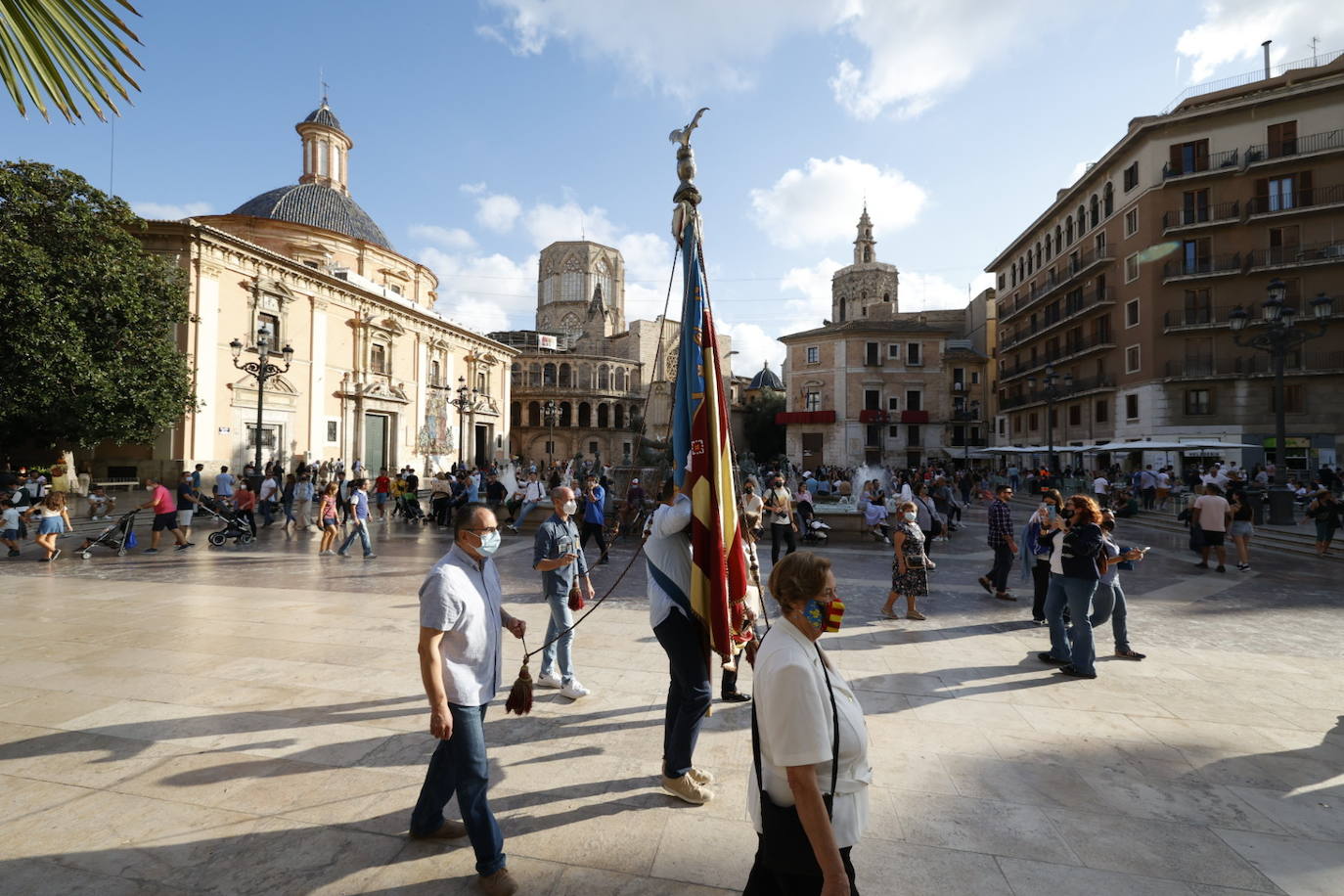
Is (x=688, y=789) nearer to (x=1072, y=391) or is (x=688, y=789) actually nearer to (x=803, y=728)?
(x=803, y=728)

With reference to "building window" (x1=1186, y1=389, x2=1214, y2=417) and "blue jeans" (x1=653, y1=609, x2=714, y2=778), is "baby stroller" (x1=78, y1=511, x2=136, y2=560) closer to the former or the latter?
"blue jeans" (x1=653, y1=609, x2=714, y2=778)

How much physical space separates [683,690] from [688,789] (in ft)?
1.63

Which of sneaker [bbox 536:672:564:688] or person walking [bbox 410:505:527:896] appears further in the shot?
sneaker [bbox 536:672:564:688]

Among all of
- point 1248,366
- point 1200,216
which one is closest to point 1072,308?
point 1200,216

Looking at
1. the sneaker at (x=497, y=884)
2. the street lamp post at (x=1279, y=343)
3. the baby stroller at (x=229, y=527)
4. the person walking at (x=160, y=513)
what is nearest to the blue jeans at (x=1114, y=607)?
the sneaker at (x=497, y=884)

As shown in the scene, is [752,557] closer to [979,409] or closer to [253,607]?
[253,607]

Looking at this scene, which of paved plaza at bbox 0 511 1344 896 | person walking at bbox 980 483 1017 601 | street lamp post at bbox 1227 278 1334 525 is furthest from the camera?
street lamp post at bbox 1227 278 1334 525

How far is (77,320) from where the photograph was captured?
17.1m

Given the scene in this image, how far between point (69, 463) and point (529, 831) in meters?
24.6

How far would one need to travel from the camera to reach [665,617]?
331cm

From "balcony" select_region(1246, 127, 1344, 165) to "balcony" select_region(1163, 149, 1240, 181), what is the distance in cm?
56

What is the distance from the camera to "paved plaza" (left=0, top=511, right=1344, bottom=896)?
2.74m

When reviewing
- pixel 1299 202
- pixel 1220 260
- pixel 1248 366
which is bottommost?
pixel 1248 366

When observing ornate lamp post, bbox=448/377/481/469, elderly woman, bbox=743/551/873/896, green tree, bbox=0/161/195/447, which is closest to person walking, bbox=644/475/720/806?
elderly woman, bbox=743/551/873/896
